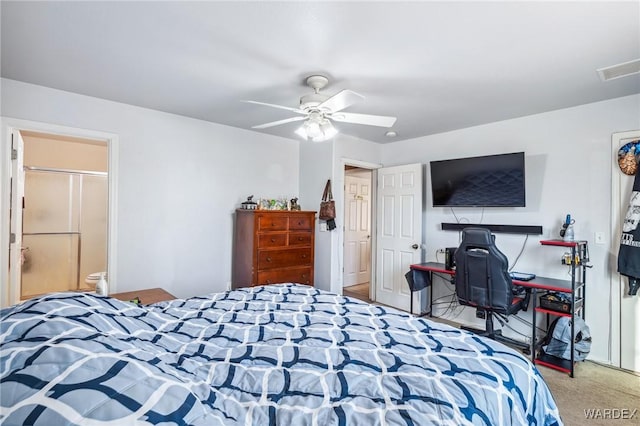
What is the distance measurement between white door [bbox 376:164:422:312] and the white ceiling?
1364mm

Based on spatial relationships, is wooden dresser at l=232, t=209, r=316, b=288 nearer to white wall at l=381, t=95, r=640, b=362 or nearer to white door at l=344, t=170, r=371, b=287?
white door at l=344, t=170, r=371, b=287

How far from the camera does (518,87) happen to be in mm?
2570

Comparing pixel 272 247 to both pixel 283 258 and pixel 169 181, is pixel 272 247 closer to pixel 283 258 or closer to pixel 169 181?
pixel 283 258

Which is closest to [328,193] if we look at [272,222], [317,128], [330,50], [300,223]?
[300,223]

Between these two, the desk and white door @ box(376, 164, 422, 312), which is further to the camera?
white door @ box(376, 164, 422, 312)

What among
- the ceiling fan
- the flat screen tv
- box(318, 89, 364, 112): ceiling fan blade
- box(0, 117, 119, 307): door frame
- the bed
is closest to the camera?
the bed

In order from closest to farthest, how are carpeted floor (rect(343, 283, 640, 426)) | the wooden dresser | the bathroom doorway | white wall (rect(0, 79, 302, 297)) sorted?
1. carpeted floor (rect(343, 283, 640, 426))
2. white wall (rect(0, 79, 302, 297))
3. the wooden dresser
4. the bathroom doorway

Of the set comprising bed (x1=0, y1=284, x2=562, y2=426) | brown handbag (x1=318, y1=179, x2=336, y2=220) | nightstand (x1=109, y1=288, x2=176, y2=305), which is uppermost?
brown handbag (x1=318, y1=179, x2=336, y2=220)

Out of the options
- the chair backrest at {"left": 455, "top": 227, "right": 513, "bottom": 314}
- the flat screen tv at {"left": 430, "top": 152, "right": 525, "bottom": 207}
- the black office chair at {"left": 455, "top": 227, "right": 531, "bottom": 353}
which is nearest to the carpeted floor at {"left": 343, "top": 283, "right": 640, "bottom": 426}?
the black office chair at {"left": 455, "top": 227, "right": 531, "bottom": 353}

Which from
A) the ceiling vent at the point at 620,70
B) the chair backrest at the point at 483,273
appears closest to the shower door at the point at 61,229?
the chair backrest at the point at 483,273

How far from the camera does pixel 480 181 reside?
3504 mm

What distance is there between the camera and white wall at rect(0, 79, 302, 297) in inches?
111

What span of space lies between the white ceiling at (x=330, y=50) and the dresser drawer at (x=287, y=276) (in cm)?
182

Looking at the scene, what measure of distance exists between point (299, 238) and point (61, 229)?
3.77 m
